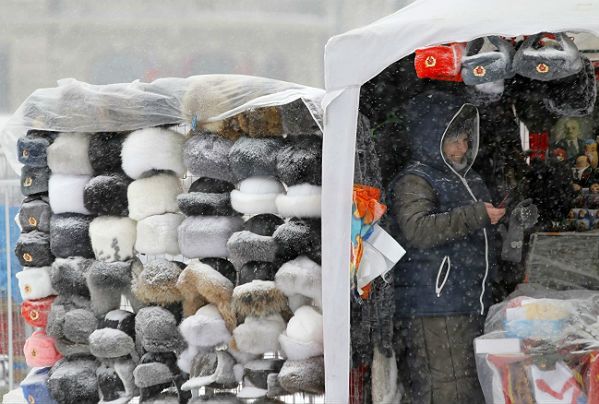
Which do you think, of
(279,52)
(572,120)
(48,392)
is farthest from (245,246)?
(279,52)

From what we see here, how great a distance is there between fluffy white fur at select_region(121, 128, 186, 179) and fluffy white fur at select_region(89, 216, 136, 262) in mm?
235

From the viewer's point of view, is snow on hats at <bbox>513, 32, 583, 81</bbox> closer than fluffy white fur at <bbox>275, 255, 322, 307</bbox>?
Yes

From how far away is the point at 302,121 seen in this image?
12.3 feet

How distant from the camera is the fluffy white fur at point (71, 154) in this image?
13.4 ft

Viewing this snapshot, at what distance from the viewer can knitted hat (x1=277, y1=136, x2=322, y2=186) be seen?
3658 mm

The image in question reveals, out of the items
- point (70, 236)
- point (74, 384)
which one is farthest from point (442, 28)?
point (74, 384)

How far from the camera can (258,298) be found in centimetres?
369

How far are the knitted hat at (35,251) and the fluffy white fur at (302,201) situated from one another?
128 cm

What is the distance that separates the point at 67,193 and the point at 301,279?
4.13 ft

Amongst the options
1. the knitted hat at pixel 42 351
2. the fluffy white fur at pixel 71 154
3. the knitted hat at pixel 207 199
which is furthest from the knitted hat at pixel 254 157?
the knitted hat at pixel 42 351

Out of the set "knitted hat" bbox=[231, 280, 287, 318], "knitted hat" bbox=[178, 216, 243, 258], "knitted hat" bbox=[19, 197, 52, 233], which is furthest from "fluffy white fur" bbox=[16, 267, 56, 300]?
"knitted hat" bbox=[231, 280, 287, 318]

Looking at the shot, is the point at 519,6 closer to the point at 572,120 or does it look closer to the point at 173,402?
the point at 572,120

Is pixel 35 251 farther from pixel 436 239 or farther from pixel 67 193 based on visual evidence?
pixel 436 239

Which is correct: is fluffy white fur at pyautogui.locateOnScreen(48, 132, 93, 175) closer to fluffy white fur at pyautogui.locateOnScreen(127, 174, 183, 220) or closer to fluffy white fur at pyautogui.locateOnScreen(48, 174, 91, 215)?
fluffy white fur at pyautogui.locateOnScreen(48, 174, 91, 215)
